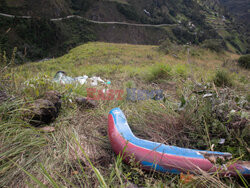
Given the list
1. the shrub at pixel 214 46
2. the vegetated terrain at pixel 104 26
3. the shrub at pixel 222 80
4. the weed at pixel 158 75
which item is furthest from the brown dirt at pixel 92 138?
the vegetated terrain at pixel 104 26

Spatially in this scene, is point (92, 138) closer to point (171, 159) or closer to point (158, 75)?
point (171, 159)

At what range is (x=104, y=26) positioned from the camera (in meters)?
58.3

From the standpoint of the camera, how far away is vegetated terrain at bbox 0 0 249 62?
141 ft

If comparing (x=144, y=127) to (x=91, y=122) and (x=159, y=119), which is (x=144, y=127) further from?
(x=91, y=122)

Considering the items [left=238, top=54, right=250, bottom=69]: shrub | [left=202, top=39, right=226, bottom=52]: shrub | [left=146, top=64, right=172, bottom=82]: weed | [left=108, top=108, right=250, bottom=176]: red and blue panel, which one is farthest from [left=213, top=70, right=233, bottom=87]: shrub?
[left=202, top=39, right=226, bottom=52]: shrub

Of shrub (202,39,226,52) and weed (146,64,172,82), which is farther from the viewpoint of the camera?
shrub (202,39,226,52)

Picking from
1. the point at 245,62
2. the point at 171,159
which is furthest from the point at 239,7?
the point at 171,159

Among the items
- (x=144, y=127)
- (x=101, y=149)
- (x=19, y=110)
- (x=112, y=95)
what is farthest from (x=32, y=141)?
(x=112, y=95)

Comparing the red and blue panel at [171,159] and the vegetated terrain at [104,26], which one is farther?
the vegetated terrain at [104,26]

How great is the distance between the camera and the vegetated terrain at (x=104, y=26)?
43094mm

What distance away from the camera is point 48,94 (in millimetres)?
1752

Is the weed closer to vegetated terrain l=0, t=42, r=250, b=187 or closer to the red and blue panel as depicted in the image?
vegetated terrain l=0, t=42, r=250, b=187

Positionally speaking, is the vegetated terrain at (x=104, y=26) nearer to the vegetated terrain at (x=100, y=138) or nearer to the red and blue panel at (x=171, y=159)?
the vegetated terrain at (x=100, y=138)

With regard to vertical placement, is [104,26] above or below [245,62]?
below
